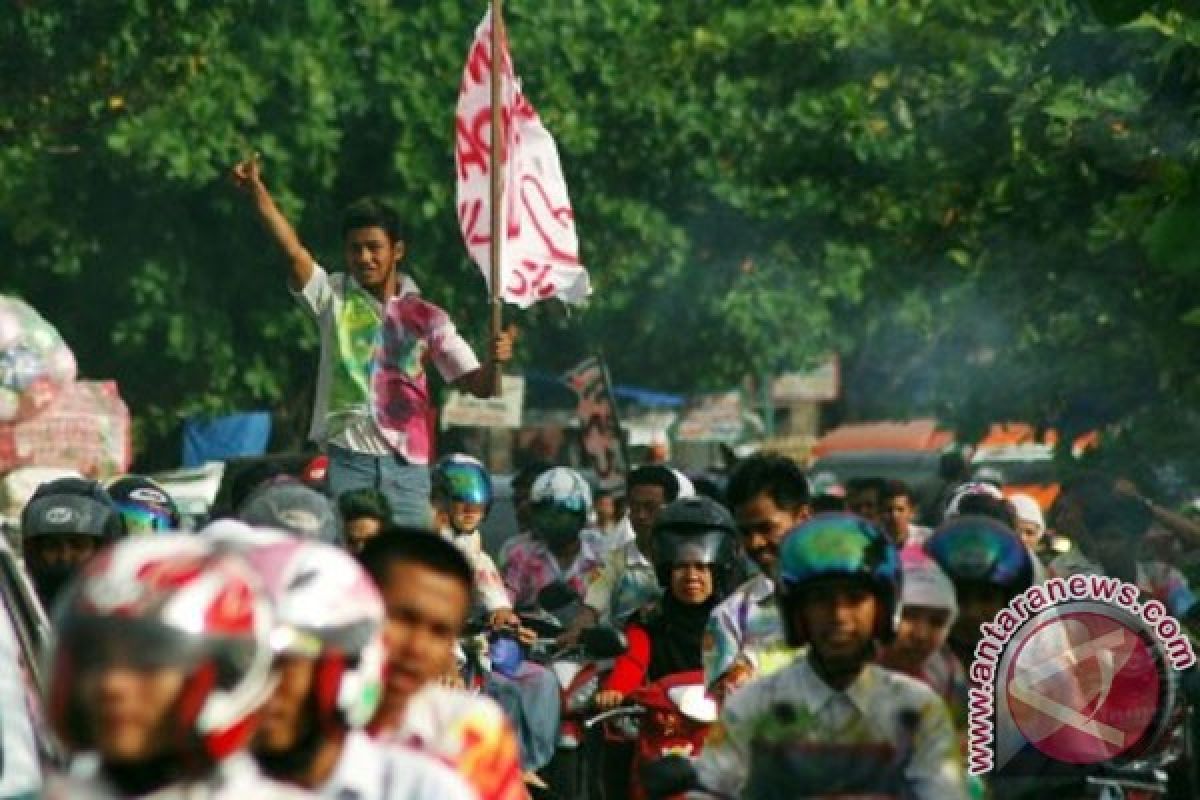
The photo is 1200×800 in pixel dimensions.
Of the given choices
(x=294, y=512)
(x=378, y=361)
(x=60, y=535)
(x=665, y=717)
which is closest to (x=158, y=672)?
(x=294, y=512)

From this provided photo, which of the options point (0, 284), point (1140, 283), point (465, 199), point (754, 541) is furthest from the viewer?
point (0, 284)

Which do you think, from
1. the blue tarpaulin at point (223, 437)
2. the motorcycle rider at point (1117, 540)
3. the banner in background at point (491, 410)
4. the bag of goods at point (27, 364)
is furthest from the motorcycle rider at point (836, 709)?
the blue tarpaulin at point (223, 437)

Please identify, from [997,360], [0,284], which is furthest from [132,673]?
[0,284]

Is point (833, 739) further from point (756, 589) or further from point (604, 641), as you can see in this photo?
point (604, 641)

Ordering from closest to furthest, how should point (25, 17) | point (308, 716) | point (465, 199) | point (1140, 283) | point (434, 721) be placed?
point (308, 716), point (434, 721), point (1140, 283), point (465, 199), point (25, 17)

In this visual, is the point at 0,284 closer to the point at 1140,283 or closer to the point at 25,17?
the point at 25,17

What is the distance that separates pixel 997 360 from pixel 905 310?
2420 cm

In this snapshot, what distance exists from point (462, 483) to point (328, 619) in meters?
9.44

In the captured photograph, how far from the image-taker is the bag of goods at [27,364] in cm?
Result: 1555

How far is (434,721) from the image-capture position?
7.37m

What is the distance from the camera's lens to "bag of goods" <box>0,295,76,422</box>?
51.0 feet

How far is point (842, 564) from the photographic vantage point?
779 cm

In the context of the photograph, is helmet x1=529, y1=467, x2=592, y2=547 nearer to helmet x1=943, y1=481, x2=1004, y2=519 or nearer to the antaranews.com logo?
helmet x1=943, y1=481, x2=1004, y2=519

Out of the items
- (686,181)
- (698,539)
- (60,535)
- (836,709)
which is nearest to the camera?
(836,709)
